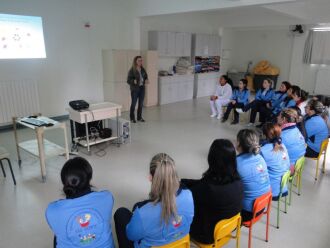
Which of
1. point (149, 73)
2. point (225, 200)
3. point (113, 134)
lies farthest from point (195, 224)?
point (149, 73)

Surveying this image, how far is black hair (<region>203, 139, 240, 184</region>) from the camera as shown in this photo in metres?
1.74

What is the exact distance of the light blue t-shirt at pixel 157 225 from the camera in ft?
4.84

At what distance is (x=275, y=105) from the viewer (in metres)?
5.45

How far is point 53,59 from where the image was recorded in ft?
18.6

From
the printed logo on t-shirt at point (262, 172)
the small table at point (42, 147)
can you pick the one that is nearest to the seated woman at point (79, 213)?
the printed logo on t-shirt at point (262, 172)

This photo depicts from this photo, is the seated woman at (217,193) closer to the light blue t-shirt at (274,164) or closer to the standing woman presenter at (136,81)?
the light blue t-shirt at (274,164)

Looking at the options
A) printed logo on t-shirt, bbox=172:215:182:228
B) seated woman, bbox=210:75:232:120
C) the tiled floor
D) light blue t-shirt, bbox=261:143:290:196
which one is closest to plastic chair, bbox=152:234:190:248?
printed logo on t-shirt, bbox=172:215:182:228

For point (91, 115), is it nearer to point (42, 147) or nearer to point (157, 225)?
point (42, 147)

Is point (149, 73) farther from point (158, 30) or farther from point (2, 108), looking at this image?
point (2, 108)

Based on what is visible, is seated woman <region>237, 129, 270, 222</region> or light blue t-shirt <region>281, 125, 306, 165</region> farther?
light blue t-shirt <region>281, 125, 306, 165</region>

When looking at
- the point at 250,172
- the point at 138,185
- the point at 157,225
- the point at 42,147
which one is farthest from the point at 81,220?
the point at 42,147

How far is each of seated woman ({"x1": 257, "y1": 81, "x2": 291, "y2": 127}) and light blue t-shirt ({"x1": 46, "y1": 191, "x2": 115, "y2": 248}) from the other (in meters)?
4.68

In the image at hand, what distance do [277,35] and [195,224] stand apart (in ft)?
31.9

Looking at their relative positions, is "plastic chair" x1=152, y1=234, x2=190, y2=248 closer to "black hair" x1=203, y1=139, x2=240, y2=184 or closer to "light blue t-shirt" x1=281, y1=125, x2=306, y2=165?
"black hair" x1=203, y1=139, x2=240, y2=184
